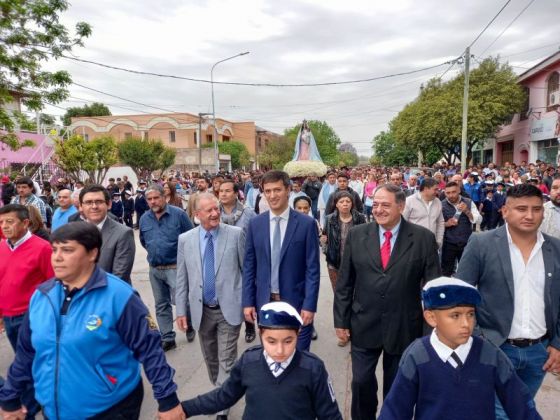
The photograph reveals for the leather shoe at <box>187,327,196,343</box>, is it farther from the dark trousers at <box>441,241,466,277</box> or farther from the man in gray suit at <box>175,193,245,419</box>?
the dark trousers at <box>441,241,466,277</box>

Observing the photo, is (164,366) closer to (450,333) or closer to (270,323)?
(270,323)

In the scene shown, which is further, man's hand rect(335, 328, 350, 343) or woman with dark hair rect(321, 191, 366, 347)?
woman with dark hair rect(321, 191, 366, 347)

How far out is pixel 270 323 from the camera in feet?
6.85

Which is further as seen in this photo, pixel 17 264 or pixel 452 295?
pixel 17 264

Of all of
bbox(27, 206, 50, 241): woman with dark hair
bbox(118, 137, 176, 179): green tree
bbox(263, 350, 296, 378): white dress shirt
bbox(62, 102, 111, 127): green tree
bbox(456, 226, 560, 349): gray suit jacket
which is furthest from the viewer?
bbox(62, 102, 111, 127): green tree

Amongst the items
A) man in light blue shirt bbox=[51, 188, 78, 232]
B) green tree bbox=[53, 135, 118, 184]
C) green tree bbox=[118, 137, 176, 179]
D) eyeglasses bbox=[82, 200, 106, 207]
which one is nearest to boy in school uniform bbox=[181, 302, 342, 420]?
eyeglasses bbox=[82, 200, 106, 207]

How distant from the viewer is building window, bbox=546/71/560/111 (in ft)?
74.1

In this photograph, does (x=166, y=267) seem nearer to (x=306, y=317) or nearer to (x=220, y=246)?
(x=220, y=246)

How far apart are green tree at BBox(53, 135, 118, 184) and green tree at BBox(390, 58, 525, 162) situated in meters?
21.5

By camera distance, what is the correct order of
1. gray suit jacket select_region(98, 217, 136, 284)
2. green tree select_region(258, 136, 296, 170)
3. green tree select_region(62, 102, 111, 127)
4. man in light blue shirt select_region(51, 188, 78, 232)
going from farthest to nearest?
1. green tree select_region(62, 102, 111, 127)
2. green tree select_region(258, 136, 296, 170)
3. man in light blue shirt select_region(51, 188, 78, 232)
4. gray suit jacket select_region(98, 217, 136, 284)

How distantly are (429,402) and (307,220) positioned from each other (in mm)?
1750

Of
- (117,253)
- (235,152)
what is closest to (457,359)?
(117,253)

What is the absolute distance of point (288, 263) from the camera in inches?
131

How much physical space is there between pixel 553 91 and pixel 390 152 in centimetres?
4040
